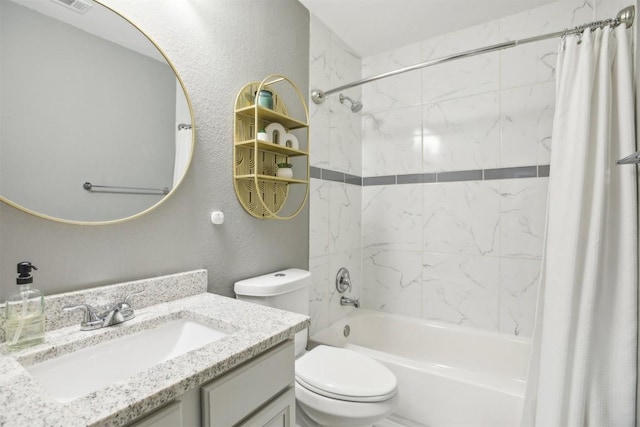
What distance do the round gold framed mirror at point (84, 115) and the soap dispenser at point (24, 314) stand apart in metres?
0.20

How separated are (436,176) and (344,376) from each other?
152 cm

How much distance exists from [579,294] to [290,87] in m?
1.67

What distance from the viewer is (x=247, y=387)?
72 cm

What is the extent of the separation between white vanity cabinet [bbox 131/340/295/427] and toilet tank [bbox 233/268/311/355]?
44 cm

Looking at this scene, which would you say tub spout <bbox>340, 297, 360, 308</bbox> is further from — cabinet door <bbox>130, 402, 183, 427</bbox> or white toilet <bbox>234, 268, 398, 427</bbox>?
cabinet door <bbox>130, 402, 183, 427</bbox>

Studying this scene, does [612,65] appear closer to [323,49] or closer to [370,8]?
[370,8]

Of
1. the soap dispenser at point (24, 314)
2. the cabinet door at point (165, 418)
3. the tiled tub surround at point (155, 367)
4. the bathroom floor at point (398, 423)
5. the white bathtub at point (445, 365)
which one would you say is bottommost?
the bathroom floor at point (398, 423)

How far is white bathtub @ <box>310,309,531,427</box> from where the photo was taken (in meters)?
1.37

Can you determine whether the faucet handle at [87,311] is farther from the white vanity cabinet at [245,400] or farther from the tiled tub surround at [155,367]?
the white vanity cabinet at [245,400]

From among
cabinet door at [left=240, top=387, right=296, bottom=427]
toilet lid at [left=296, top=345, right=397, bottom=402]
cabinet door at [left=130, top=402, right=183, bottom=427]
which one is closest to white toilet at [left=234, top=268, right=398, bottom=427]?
toilet lid at [left=296, top=345, right=397, bottom=402]

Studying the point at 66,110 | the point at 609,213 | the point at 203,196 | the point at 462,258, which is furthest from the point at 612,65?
the point at 66,110

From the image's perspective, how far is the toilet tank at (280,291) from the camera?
1272 mm

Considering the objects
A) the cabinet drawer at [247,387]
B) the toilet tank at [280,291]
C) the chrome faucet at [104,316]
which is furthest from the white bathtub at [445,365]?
the chrome faucet at [104,316]

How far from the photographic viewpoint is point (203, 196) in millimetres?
1227
